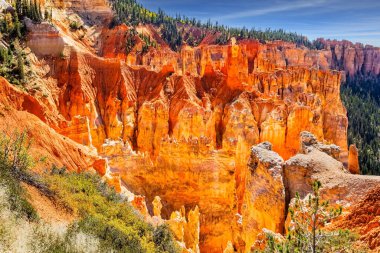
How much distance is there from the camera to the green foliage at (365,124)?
5523 cm

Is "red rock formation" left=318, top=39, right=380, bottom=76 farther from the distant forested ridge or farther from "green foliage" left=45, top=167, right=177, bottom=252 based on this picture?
"green foliage" left=45, top=167, right=177, bottom=252

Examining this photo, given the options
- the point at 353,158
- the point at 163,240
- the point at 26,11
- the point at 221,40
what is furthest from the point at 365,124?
the point at 163,240

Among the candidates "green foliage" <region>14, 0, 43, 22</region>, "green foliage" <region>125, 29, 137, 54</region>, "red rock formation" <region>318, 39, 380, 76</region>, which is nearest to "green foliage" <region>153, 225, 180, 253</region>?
"green foliage" <region>14, 0, 43, 22</region>

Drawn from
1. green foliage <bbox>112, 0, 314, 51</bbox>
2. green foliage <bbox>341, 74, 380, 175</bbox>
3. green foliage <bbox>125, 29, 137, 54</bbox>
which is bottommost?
green foliage <bbox>341, 74, 380, 175</bbox>

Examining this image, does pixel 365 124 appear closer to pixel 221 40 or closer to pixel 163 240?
pixel 221 40

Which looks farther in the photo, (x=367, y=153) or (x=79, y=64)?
(x=367, y=153)

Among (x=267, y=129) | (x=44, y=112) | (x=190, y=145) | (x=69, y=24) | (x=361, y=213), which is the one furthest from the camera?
(x=69, y=24)

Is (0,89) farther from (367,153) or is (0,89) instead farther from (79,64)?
(367,153)

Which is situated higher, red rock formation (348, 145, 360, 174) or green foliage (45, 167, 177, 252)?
red rock formation (348, 145, 360, 174)

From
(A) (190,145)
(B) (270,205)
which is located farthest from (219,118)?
(B) (270,205)

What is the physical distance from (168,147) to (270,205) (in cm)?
1666

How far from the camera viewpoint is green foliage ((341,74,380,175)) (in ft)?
181

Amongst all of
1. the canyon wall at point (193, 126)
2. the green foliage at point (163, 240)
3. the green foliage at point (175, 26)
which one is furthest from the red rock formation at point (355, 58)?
the green foliage at point (163, 240)

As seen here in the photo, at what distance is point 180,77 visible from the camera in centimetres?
4400
